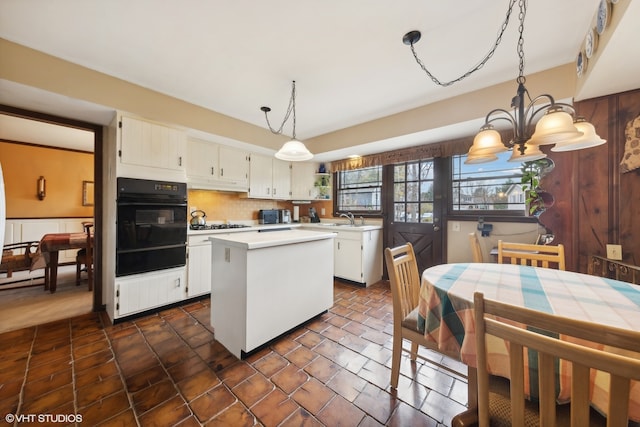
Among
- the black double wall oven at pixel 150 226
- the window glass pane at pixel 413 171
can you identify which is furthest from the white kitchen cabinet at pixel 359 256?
the black double wall oven at pixel 150 226

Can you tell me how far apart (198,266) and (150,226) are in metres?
0.74

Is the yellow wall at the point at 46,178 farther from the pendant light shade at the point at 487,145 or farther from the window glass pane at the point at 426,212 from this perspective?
the pendant light shade at the point at 487,145

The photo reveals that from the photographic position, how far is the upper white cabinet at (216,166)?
320cm

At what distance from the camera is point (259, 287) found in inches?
73.8

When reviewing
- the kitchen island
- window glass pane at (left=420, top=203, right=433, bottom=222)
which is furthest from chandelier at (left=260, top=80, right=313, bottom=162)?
window glass pane at (left=420, top=203, right=433, bottom=222)


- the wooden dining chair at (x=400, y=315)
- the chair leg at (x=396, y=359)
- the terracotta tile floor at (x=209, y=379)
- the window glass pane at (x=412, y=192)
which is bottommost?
the terracotta tile floor at (x=209, y=379)

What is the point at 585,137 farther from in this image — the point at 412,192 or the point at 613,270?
the point at 412,192

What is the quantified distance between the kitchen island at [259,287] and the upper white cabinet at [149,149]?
1306mm

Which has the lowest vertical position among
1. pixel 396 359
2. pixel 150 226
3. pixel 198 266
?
pixel 396 359

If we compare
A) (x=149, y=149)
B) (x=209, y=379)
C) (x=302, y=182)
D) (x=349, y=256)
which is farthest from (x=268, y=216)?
(x=209, y=379)

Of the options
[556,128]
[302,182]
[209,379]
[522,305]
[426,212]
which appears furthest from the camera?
[302,182]

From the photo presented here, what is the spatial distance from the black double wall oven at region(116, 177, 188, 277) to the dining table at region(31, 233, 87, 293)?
1625mm

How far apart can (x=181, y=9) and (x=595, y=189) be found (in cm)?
348

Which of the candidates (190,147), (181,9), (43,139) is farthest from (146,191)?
(43,139)
